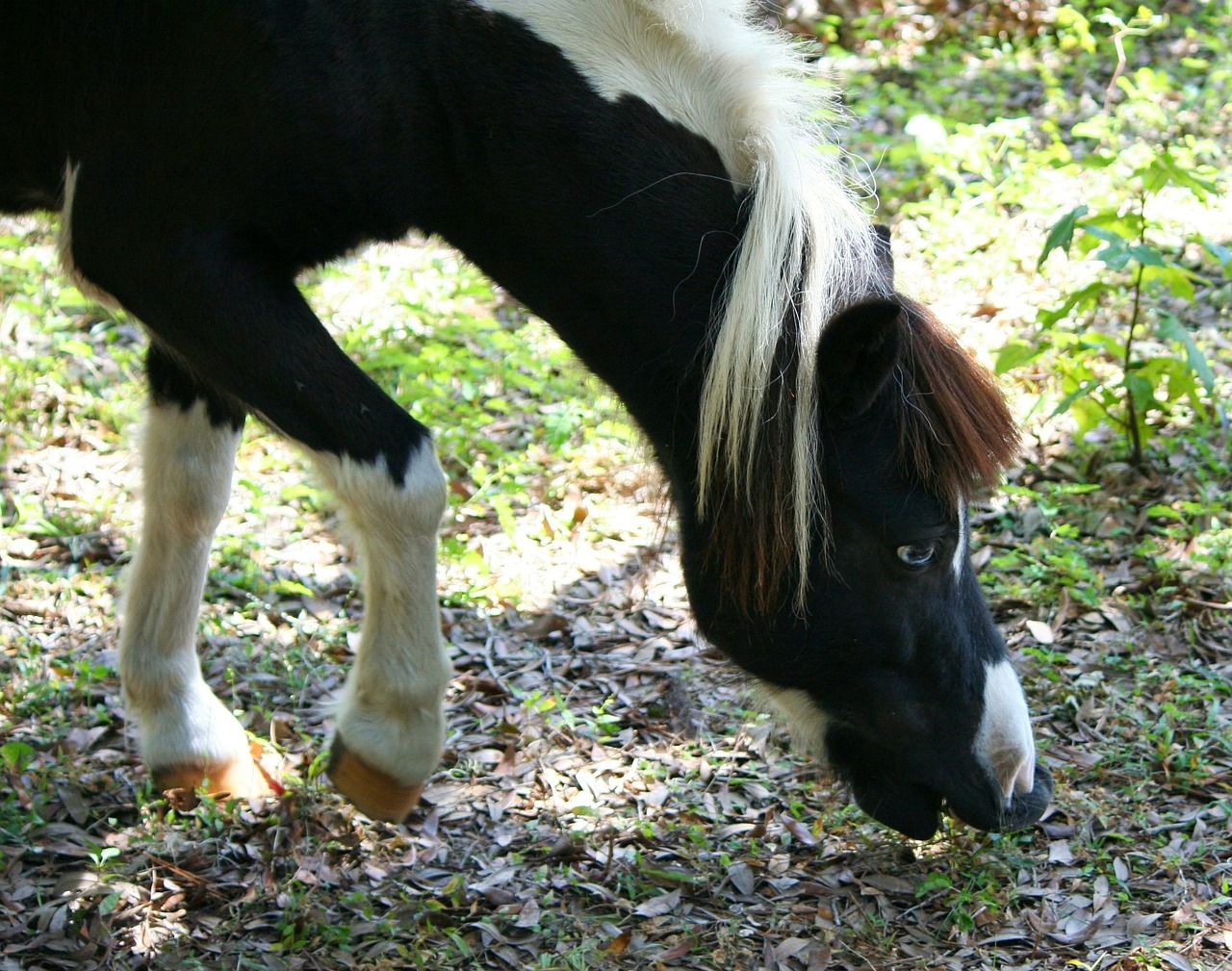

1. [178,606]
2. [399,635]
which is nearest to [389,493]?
[399,635]

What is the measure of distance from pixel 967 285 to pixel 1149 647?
2.35 meters

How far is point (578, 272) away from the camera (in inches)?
99.9

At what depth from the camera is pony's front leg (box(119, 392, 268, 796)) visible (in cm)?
311

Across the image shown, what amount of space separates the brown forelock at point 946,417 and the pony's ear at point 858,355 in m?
0.10

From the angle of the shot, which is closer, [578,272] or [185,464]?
[578,272]

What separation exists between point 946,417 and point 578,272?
2.58 ft

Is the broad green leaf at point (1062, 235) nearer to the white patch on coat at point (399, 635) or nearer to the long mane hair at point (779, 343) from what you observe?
the long mane hair at point (779, 343)

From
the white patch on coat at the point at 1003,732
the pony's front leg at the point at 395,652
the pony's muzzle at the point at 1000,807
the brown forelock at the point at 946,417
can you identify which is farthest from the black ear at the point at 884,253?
the pony's muzzle at the point at 1000,807

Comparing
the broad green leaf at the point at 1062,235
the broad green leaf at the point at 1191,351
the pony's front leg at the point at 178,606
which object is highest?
the broad green leaf at the point at 1062,235

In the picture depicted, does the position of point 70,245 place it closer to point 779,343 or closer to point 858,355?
point 779,343

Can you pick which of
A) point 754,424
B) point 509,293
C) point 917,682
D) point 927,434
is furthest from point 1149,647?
point 509,293

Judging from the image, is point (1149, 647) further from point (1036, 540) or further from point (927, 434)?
point (927, 434)

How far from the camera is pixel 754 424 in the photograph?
2.35 m

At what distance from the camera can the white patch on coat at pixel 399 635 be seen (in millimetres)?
2424
